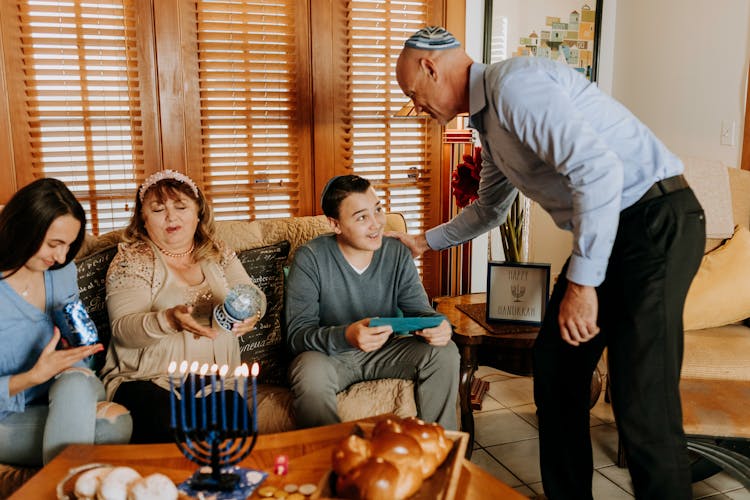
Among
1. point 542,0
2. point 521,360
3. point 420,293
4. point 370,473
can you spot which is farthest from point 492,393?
point 542,0


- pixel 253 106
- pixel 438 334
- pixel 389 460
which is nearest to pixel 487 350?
pixel 438 334

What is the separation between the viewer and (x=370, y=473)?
3.59ft

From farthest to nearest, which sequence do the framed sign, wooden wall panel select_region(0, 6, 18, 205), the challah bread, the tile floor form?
1. wooden wall panel select_region(0, 6, 18, 205)
2. the framed sign
3. the tile floor
4. the challah bread

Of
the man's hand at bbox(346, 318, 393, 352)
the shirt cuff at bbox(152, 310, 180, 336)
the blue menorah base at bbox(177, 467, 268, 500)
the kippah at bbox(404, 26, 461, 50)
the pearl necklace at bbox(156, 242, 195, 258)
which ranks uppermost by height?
the kippah at bbox(404, 26, 461, 50)

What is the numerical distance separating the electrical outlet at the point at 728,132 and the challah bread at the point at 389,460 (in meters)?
2.45

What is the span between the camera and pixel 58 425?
4.84 ft

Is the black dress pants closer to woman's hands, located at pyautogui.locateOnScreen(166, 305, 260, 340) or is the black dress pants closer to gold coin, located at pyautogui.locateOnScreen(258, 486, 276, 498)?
gold coin, located at pyautogui.locateOnScreen(258, 486, 276, 498)

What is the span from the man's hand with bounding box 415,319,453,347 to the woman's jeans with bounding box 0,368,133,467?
89 cm

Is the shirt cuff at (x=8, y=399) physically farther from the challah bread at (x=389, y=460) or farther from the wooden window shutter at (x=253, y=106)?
the wooden window shutter at (x=253, y=106)

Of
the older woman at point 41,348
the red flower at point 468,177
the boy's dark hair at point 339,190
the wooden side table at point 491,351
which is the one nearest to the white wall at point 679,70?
the red flower at point 468,177

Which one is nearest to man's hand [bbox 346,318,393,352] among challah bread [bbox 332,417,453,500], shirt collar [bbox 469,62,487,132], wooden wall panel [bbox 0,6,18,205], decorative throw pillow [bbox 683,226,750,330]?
challah bread [bbox 332,417,453,500]

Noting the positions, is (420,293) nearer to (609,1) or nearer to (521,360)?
(521,360)

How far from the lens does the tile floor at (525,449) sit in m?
2.13

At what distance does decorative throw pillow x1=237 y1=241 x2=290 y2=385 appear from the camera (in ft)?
6.87
